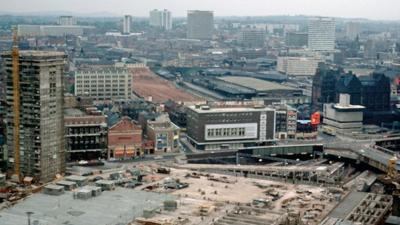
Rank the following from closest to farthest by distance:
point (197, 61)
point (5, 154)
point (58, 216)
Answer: point (58, 216) → point (5, 154) → point (197, 61)

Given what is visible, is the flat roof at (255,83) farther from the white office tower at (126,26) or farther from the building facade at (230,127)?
the white office tower at (126,26)

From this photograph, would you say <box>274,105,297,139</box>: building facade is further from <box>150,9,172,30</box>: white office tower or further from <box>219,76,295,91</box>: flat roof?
<box>150,9,172,30</box>: white office tower

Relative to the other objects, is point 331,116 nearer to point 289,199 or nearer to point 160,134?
point 160,134

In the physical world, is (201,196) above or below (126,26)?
below

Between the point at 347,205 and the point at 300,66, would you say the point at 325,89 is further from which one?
the point at 347,205

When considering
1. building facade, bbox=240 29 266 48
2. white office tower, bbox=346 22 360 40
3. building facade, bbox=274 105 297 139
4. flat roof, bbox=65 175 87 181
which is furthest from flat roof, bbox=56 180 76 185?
white office tower, bbox=346 22 360 40

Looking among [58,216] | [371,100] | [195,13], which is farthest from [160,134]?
[195,13]

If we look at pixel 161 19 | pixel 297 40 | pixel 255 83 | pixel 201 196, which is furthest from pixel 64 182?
pixel 161 19
